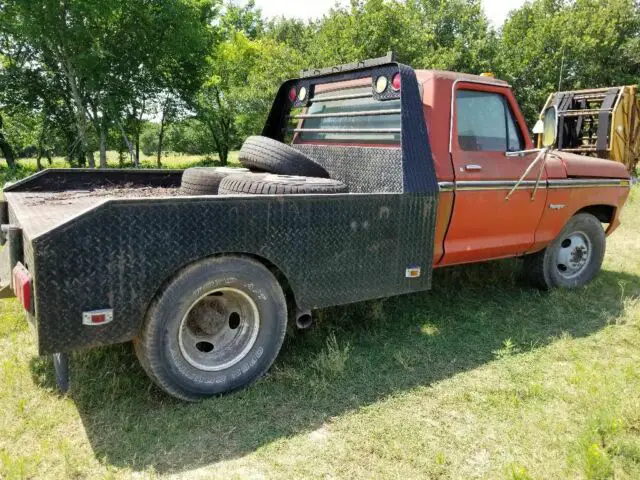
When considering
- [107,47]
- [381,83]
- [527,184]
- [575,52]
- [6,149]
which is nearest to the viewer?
[381,83]

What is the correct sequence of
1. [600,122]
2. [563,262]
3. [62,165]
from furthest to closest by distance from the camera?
1. [62,165]
2. [600,122]
3. [563,262]

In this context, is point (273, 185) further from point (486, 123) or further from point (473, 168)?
point (486, 123)

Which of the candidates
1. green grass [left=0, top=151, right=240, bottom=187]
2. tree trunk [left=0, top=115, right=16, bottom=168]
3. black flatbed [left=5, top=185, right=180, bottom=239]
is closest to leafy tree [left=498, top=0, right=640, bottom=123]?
green grass [left=0, top=151, right=240, bottom=187]

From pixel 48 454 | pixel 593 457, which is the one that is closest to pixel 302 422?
pixel 48 454

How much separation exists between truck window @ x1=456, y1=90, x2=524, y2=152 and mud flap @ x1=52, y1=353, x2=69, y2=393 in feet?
10.7

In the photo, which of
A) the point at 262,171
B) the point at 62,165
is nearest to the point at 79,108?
the point at 62,165

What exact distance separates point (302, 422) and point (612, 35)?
31.8 meters

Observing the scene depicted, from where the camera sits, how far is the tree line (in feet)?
57.6

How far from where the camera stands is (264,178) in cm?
339

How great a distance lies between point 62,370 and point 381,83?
295 cm

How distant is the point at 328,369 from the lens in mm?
3383

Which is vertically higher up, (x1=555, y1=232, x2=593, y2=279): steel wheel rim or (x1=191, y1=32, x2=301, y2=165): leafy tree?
(x1=191, y1=32, x2=301, y2=165): leafy tree

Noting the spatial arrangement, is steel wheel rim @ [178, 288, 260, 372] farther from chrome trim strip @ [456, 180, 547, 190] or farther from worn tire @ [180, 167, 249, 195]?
chrome trim strip @ [456, 180, 547, 190]

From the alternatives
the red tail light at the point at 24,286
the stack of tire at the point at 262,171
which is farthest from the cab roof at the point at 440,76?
A: the red tail light at the point at 24,286
